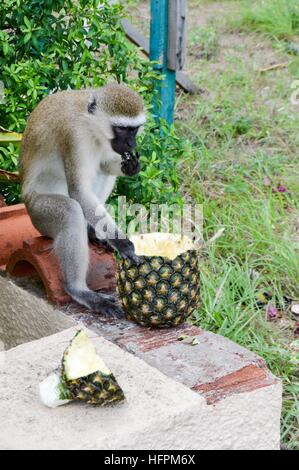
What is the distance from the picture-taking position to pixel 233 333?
175 inches

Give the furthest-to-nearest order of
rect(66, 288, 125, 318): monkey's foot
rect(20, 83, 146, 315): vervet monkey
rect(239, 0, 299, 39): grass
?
rect(239, 0, 299, 39): grass → rect(20, 83, 146, 315): vervet monkey → rect(66, 288, 125, 318): monkey's foot

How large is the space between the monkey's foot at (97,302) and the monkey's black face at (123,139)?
772mm

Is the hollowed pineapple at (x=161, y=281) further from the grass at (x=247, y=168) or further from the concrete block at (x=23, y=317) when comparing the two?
the grass at (x=247, y=168)

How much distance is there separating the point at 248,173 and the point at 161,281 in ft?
9.74

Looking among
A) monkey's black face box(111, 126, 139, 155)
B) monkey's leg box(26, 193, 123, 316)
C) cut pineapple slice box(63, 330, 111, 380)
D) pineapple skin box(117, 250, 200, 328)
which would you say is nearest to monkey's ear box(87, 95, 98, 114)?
monkey's black face box(111, 126, 139, 155)

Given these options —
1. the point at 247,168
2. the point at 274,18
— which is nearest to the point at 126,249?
the point at 247,168

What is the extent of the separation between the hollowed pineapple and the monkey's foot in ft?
0.61

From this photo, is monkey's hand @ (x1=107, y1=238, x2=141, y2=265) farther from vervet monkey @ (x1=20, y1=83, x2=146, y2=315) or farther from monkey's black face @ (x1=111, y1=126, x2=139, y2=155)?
monkey's black face @ (x1=111, y1=126, x2=139, y2=155)

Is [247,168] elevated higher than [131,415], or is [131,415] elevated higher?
[131,415]

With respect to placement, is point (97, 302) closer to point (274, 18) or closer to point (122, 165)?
point (122, 165)

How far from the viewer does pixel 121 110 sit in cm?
416

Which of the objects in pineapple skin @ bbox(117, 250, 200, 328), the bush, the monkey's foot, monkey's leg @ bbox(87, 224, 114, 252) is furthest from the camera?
the bush

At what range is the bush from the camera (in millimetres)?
5195
